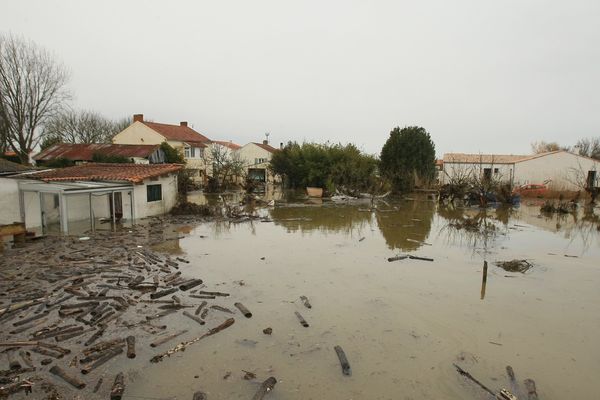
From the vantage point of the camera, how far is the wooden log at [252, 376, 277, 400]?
4624mm

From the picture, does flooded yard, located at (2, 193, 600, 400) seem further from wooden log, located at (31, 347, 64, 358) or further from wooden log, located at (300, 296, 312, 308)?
wooden log, located at (31, 347, 64, 358)

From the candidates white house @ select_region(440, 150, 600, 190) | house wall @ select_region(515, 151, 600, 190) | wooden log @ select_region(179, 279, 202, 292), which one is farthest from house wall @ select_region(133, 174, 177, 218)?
house wall @ select_region(515, 151, 600, 190)

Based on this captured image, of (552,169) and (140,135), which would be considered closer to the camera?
(552,169)

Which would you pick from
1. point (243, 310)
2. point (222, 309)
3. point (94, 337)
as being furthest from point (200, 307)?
point (94, 337)

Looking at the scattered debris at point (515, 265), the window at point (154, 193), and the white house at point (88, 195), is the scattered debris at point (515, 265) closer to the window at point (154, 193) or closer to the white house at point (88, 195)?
the white house at point (88, 195)

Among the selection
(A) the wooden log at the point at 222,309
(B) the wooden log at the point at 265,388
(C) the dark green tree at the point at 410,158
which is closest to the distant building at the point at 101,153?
(C) the dark green tree at the point at 410,158

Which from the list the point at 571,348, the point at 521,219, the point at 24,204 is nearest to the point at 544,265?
the point at 571,348

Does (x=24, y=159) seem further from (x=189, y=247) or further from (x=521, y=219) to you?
(x=521, y=219)

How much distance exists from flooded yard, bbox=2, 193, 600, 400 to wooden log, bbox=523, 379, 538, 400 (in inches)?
3.7

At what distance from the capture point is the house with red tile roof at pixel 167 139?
3938 cm

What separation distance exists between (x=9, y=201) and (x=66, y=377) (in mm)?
13458

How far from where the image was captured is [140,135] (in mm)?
39938

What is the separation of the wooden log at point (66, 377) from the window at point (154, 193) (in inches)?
594

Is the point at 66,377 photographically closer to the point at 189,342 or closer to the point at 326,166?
the point at 189,342
